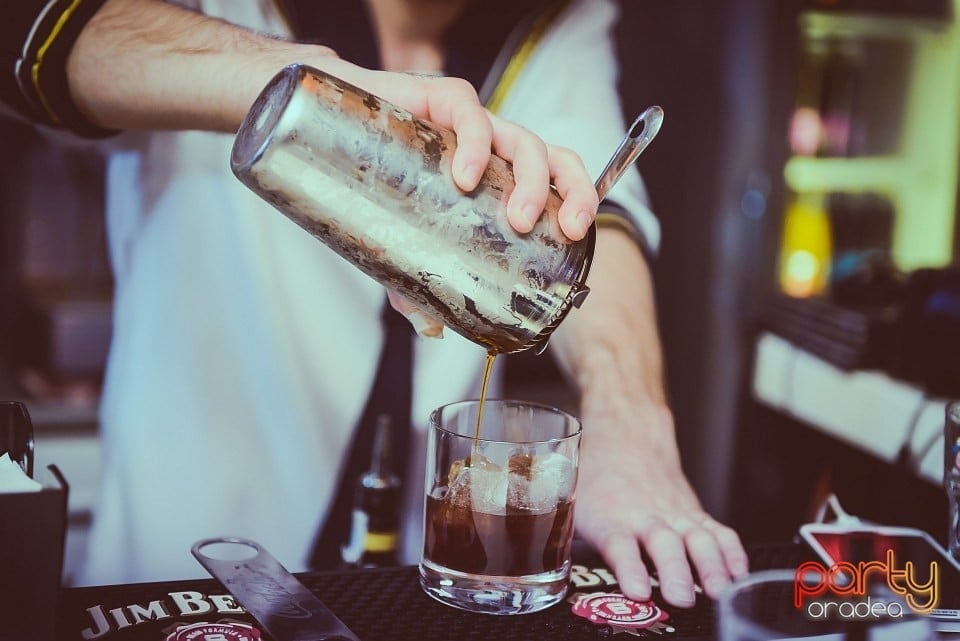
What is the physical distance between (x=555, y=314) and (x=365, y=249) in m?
0.15

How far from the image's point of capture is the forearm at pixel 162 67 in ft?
3.21

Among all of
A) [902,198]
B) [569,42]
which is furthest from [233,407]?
[902,198]

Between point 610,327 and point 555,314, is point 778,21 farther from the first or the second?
point 555,314

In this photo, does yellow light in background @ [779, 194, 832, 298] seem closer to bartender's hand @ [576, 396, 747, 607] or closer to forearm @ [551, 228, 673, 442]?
forearm @ [551, 228, 673, 442]

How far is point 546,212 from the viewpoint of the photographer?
78cm

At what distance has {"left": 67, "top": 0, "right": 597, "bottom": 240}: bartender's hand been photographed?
0.77m

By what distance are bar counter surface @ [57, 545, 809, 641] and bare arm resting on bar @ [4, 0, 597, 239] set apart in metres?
0.30

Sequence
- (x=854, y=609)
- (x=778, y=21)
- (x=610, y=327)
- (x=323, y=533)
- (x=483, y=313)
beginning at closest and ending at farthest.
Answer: (x=854, y=609), (x=483, y=313), (x=610, y=327), (x=323, y=533), (x=778, y=21)

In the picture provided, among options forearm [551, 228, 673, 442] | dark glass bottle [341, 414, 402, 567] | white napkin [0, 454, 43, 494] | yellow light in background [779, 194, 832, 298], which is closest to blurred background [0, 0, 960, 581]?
yellow light in background [779, 194, 832, 298]

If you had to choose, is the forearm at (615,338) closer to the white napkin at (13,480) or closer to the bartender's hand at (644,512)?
the bartender's hand at (644,512)

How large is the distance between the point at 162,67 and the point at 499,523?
599 millimetres

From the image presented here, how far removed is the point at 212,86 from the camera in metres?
0.99

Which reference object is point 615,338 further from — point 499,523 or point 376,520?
point 499,523

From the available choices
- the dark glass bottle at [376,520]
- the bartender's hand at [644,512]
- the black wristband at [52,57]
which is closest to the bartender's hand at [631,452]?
the bartender's hand at [644,512]
